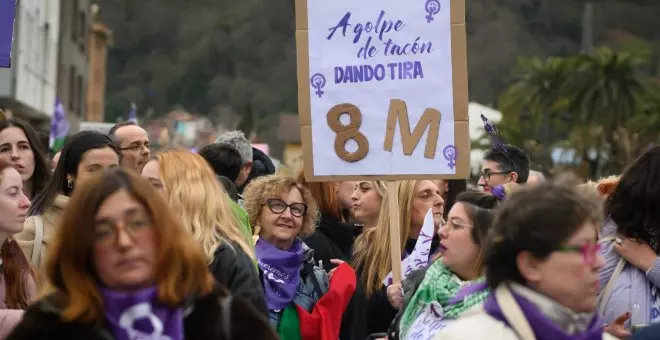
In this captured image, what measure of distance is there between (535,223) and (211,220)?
5.93ft

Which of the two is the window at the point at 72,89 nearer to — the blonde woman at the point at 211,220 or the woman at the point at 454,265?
the blonde woman at the point at 211,220

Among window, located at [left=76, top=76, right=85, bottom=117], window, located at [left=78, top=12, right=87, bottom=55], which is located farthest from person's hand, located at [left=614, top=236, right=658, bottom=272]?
window, located at [left=76, top=76, right=85, bottom=117]

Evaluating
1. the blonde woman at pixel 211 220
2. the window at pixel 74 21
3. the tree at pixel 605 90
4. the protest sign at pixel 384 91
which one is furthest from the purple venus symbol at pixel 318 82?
the tree at pixel 605 90

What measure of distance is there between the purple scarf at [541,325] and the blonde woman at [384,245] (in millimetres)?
3054

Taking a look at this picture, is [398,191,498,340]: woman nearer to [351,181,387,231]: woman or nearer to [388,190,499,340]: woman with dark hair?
[388,190,499,340]: woman with dark hair

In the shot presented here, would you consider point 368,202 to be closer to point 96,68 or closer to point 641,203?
point 641,203

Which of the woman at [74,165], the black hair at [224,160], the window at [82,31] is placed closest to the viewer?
the woman at [74,165]

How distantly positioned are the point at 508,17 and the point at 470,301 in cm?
10063

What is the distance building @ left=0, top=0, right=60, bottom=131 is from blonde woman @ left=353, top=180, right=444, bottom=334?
67.2 feet

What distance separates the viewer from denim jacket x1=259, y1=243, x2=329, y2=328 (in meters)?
6.75

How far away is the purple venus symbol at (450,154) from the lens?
6.76m

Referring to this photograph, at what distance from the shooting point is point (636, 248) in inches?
213

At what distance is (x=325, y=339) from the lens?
672 cm

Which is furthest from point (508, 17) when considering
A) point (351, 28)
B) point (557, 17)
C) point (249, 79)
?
point (351, 28)
